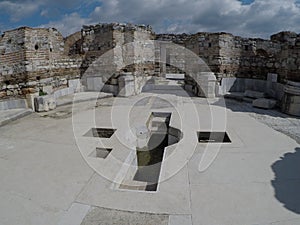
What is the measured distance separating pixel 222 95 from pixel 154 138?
4630mm

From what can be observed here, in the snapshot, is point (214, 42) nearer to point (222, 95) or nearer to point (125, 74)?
point (222, 95)

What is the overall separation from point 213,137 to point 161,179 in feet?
8.05

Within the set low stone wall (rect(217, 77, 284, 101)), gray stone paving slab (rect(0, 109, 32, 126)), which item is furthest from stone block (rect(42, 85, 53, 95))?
low stone wall (rect(217, 77, 284, 101))

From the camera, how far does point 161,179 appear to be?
3.34 meters

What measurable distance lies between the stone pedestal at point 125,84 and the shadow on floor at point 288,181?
6.48 m

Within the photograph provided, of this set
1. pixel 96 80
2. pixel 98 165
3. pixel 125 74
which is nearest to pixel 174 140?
pixel 98 165

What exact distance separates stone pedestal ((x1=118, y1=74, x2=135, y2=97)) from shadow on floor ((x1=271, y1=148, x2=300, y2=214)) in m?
6.48

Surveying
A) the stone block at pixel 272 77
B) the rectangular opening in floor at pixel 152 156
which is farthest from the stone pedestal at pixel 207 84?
the rectangular opening in floor at pixel 152 156

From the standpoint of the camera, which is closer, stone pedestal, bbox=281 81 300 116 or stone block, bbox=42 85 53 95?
stone pedestal, bbox=281 81 300 116

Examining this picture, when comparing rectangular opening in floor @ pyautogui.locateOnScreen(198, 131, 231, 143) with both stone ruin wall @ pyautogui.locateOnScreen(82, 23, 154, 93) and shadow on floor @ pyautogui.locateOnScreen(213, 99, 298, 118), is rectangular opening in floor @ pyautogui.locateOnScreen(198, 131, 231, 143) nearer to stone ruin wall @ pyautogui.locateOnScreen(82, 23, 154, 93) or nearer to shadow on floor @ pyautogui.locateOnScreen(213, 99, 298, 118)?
shadow on floor @ pyautogui.locateOnScreen(213, 99, 298, 118)

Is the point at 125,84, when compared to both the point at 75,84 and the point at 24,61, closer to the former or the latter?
the point at 75,84

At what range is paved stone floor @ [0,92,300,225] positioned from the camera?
261cm

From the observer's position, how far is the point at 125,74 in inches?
368

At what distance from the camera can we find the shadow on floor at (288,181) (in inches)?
110
